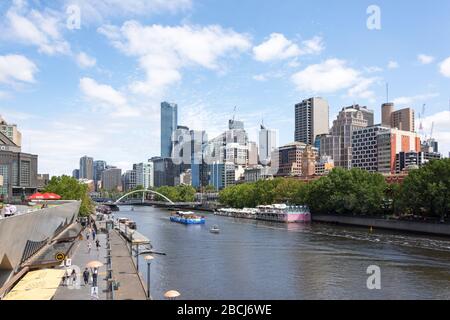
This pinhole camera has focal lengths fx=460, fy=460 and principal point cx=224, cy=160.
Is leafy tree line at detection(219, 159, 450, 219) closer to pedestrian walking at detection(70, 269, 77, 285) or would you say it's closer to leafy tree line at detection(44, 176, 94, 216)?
leafy tree line at detection(44, 176, 94, 216)

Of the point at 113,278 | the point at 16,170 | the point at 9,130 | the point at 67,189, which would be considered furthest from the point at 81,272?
the point at 9,130

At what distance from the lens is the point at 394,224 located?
283 ft

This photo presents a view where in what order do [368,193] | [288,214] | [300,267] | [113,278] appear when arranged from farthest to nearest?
[288,214] < [368,193] < [300,267] < [113,278]

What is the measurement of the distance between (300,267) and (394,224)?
159ft

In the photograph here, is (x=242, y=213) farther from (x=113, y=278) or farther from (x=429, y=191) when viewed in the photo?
(x=113, y=278)

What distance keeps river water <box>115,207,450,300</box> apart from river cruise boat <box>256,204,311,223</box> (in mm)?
42513

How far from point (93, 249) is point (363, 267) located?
94.1ft

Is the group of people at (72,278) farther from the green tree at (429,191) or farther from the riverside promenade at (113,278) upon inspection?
the green tree at (429,191)

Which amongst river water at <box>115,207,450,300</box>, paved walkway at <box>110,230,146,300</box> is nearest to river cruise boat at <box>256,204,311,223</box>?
river water at <box>115,207,450,300</box>

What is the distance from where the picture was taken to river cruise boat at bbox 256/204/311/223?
113625mm

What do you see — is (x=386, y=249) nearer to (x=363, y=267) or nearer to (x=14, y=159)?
(x=363, y=267)

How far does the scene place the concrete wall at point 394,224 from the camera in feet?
247
